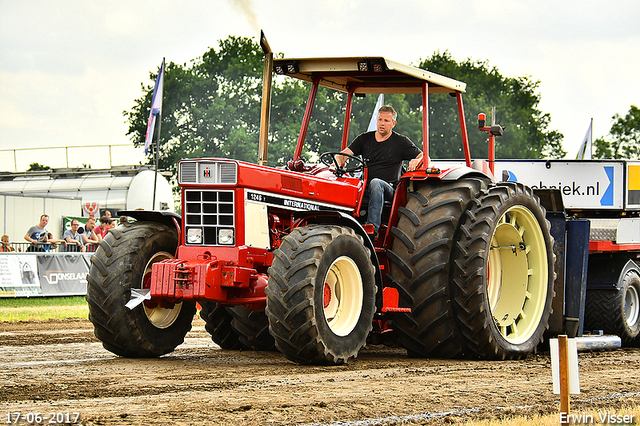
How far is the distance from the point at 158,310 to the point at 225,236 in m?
1.32

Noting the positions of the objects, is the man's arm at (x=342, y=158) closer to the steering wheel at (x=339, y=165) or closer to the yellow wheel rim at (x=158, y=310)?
the steering wheel at (x=339, y=165)

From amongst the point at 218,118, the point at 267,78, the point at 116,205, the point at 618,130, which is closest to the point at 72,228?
the point at 116,205

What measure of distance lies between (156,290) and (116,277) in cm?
55

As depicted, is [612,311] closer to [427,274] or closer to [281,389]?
[427,274]

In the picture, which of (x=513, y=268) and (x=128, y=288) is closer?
(x=128, y=288)

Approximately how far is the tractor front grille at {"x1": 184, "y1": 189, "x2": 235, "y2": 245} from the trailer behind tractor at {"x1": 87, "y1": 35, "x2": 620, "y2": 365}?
0.03 ft

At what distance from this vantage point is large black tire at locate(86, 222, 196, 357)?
25.9 ft

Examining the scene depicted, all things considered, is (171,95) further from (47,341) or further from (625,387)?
(625,387)

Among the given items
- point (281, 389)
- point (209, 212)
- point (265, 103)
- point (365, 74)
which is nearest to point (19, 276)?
point (265, 103)

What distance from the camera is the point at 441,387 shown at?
21.3 feet

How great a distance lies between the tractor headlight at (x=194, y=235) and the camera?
7.79m

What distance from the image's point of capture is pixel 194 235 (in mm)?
7809

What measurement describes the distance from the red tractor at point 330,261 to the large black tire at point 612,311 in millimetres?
2453

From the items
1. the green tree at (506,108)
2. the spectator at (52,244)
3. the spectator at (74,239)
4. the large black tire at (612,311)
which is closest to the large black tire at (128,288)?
the large black tire at (612,311)
